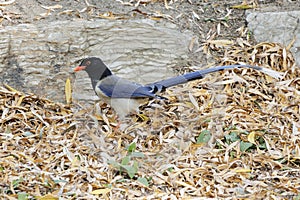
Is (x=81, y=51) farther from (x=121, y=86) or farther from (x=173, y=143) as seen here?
(x=173, y=143)

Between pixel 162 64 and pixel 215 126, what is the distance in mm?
594

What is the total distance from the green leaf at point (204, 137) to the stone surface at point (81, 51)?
0.47 metres

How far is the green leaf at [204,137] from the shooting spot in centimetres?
486

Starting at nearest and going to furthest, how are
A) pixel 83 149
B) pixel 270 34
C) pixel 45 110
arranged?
pixel 83 149, pixel 45 110, pixel 270 34

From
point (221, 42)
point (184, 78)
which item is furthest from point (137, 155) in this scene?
point (221, 42)

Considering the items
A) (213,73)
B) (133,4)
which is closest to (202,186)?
(213,73)

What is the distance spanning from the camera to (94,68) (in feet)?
16.2

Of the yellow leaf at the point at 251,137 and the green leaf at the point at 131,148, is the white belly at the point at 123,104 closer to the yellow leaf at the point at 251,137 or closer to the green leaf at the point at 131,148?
the green leaf at the point at 131,148

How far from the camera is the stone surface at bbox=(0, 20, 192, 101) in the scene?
200 inches

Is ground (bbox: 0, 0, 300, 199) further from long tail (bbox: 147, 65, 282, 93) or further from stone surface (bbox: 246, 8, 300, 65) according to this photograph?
long tail (bbox: 147, 65, 282, 93)

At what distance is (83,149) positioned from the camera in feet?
15.7

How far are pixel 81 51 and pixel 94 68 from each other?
0.48m

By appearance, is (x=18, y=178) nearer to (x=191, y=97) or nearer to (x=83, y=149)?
(x=83, y=149)

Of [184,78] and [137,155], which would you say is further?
[184,78]
